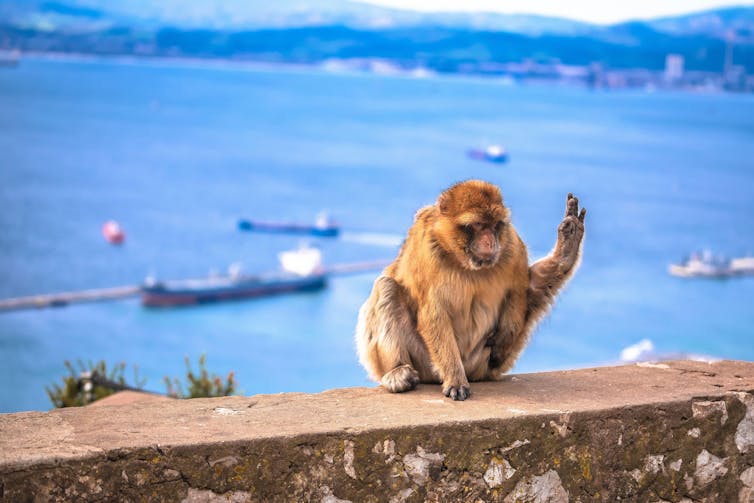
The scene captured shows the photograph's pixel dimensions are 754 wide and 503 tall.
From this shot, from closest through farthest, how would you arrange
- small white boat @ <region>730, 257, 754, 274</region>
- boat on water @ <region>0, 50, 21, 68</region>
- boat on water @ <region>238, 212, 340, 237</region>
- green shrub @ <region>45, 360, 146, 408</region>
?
green shrub @ <region>45, 360, 146, 408</region>
small white boat @ <region>730, 257, 754, 274</region>
boat on water @ <region>238, 212, 340, 237</region>
boat on water @ <region>0, 50, 21, 68</region>

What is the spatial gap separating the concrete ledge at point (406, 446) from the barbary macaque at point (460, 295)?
154 millimetres

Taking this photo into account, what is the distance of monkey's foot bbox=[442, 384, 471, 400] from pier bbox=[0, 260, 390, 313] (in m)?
42.3

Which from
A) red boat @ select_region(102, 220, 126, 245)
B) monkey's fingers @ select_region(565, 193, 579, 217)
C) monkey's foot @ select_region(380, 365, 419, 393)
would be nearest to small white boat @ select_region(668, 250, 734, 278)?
red boat @ select_region(102, 220, 126, 245)

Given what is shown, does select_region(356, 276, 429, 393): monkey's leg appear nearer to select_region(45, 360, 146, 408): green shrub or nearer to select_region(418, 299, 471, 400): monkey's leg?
select_region(418, 299, 471, 400): monkey's leg

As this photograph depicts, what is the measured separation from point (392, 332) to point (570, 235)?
0.72 meters

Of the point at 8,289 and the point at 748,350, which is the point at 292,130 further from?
the point at 748,350

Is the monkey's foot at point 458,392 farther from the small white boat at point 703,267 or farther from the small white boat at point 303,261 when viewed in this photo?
the small white boat at point 703,267

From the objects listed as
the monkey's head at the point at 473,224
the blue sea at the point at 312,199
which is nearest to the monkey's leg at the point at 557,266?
the monkey's head at the point at 473,224

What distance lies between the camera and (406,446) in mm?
3043

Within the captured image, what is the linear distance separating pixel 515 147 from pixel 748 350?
104 ft

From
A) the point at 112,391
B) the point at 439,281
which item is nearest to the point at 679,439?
the point at 439,281

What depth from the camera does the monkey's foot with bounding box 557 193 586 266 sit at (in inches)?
143

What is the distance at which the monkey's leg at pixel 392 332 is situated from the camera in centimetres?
371

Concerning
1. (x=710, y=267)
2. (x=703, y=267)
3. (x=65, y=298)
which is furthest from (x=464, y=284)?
(x=703, y=267)
